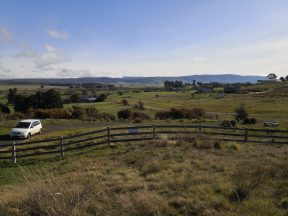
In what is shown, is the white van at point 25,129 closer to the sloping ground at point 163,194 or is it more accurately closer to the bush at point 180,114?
the sloping ground at point 163,194

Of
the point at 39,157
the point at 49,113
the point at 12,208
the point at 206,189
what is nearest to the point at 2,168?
the point at 39,157

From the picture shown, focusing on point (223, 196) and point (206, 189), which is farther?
point (206, 189)

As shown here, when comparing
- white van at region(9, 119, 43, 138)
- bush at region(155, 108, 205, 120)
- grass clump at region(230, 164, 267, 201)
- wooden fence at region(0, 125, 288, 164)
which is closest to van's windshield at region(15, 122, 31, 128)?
white van at region(9, 119, 43, 138)

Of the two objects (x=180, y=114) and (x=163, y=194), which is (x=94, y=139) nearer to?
(x=163, y=194)

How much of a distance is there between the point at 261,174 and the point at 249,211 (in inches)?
121

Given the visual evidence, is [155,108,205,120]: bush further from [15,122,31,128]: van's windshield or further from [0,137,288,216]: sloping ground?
[0,137,288,216]: sloping ground

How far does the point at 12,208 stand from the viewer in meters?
6.91

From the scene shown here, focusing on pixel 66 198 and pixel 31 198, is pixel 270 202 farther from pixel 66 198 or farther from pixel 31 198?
pixel 31 198

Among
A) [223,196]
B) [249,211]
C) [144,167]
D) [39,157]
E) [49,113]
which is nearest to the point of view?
[249,211]

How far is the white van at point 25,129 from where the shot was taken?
27.6 metres

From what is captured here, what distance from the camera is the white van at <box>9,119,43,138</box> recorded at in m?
27.6

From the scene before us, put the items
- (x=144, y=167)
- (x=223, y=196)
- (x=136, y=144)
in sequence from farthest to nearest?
(x=136, y=144) → (x=144, y=167) → (x=223, y=196)

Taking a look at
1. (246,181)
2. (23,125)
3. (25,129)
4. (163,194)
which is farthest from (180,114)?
(163,194)

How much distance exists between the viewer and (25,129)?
1110 inches
